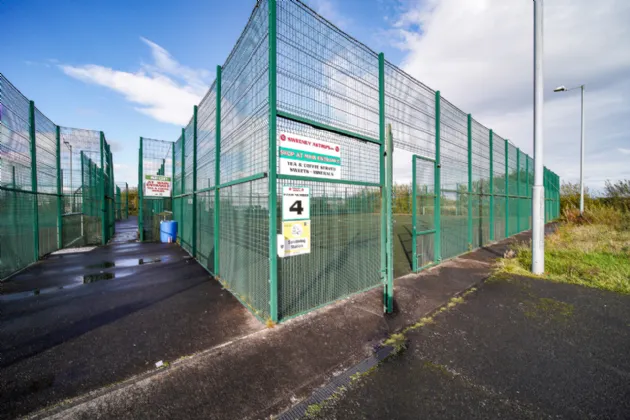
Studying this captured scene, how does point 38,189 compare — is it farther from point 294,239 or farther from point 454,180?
point 454,180

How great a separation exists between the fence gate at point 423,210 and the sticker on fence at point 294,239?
323cm

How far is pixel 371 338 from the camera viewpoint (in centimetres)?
310

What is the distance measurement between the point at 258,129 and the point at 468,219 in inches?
286

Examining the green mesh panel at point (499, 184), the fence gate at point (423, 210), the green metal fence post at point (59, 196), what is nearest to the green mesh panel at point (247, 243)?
the fence gate at point (423, 210)

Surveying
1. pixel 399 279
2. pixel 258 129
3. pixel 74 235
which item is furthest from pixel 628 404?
pixel 74 235

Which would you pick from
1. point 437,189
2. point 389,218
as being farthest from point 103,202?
point 437,189

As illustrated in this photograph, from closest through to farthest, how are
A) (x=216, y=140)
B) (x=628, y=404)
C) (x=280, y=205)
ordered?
(x=628, y=404), (x=280, y=205), (x=216, y=140)

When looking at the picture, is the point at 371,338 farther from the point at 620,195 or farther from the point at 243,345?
→ the point at 620,195

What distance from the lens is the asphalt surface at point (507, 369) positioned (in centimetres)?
201

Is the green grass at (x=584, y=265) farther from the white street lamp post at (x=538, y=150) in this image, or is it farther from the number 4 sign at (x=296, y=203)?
the number 4 sign at (x=296, y=203)

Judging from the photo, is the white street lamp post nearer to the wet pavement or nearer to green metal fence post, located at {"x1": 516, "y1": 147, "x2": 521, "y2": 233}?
the wet pavement

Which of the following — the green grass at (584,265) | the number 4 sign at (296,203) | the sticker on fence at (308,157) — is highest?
the sticker on fence at (308,157)

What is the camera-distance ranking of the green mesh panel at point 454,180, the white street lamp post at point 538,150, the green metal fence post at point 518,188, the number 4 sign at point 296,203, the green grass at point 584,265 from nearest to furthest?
1. the number 4 sign at point 296,203
2. the green grass at point 584,265
3. the white street lamp post at point 538,150
4. the green mesh panel at point 454,180
5. the green metal fence post at point 518,188

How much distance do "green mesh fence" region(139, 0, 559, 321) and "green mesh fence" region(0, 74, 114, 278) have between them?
3.81 m
